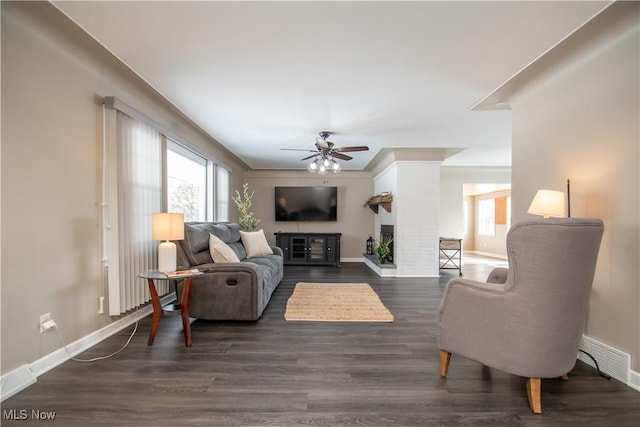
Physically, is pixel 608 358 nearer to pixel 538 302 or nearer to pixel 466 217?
pixel 538 302

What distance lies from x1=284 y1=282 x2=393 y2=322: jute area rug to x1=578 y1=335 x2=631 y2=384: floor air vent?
5.05 ft

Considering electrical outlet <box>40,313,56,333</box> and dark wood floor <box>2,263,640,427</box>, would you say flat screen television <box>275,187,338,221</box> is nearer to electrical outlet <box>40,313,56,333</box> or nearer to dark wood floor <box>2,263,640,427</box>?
dark wood floor <box>2,263,640,427</box>

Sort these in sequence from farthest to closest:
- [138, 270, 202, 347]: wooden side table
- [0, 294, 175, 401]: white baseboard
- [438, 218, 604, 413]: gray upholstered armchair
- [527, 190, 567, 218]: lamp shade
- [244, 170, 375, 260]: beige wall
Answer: [244, 170, 375, 260]: beige wall
[138, 270, 202, 347]: wooden side table
[527, 190, 567, 218]: lamp shade
[0, 294, 175, 401]: white baseboard
[438, 218, 604, 413]: gray upholstered armchair


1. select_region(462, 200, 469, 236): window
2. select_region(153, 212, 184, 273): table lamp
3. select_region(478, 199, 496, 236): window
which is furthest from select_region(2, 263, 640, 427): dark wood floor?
select_region(462, 200, 469, 236): window

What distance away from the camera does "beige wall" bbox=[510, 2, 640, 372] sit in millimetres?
1827

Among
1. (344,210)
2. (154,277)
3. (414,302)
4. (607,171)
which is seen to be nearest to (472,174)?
(344,210)

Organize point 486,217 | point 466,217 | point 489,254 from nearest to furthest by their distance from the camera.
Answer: point 489,254, point 486,217, point 466,217

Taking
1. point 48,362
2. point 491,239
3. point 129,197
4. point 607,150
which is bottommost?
point 48,362

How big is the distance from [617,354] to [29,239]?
406 cm

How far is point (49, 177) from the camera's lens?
76.3 inches

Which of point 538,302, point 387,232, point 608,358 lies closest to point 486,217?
point 387,232

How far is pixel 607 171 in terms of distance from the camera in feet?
6.51

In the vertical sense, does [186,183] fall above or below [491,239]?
above

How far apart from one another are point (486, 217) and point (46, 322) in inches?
414
